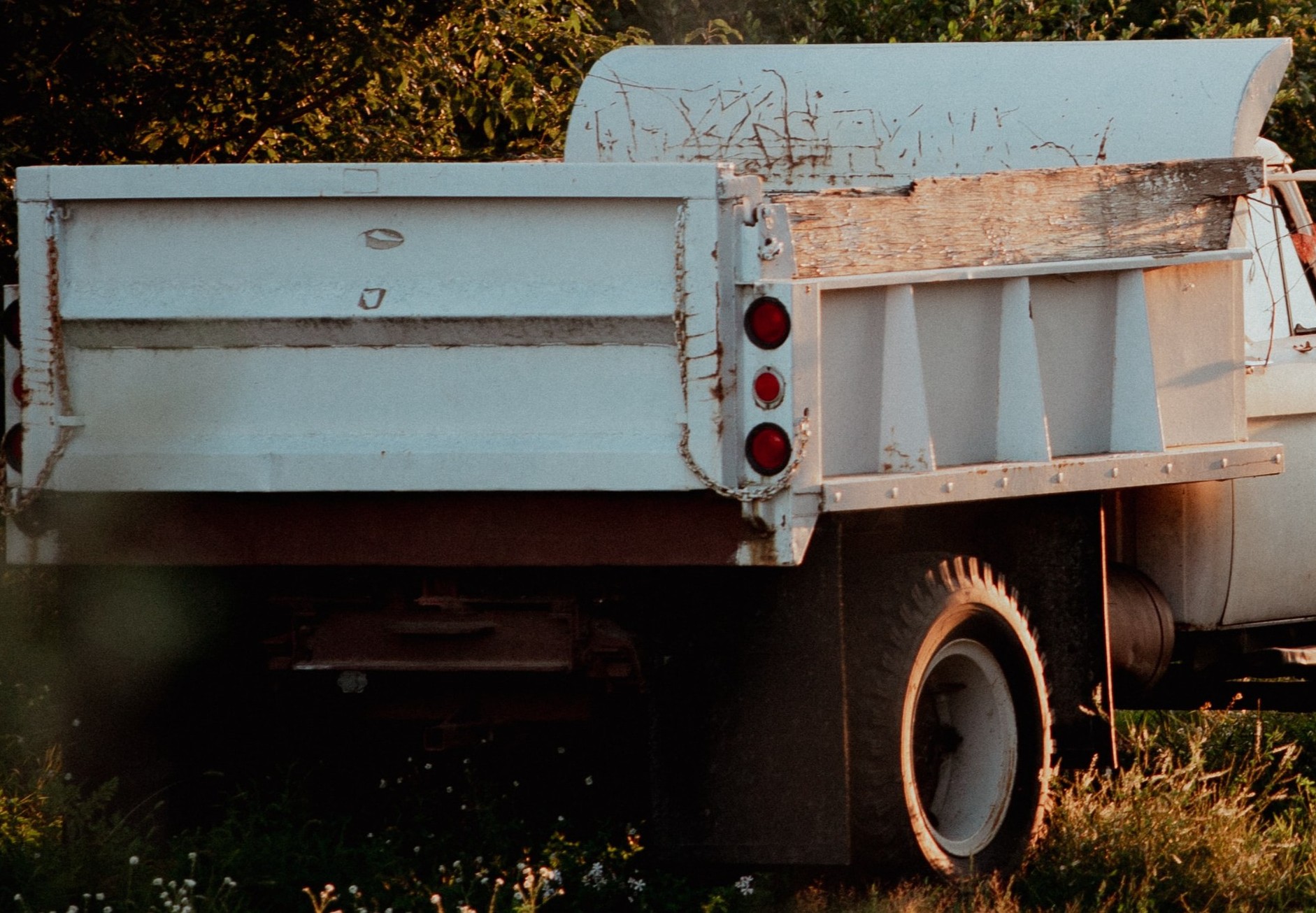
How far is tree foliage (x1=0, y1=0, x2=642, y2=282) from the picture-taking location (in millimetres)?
7426

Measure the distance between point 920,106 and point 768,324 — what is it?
8.70ft

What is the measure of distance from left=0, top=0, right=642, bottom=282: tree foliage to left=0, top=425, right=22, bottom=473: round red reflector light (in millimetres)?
2441

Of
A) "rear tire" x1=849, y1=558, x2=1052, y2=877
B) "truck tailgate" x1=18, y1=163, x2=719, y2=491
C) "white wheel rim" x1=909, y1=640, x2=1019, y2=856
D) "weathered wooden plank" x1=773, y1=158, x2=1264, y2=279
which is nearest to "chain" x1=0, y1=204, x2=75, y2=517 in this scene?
"truck tailgate" x1=18, y1=163, x2=719, y2=491

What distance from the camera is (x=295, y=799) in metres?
5.29

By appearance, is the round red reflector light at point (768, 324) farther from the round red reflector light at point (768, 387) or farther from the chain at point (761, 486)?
the chain at point (761, 486)

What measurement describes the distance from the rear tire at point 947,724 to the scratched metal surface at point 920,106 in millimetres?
1898

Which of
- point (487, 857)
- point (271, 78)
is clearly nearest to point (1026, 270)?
point (487, 857)

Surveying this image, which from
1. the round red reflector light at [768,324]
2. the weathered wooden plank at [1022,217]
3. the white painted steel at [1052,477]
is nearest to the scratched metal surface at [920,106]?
the weathered wooden plank at [1022,217]

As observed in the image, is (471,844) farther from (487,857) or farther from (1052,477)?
(1052,477)

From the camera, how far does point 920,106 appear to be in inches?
266

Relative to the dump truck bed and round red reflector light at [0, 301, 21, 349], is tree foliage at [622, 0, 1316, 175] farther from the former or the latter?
round red reflector light at [0, 301, 21, 349]

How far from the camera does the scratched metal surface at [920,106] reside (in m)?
6.25

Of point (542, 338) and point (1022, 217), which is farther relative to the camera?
point (1022, 217)

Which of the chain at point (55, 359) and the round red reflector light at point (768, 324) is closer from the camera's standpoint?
the round red reflector light at point (768, 324)
